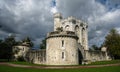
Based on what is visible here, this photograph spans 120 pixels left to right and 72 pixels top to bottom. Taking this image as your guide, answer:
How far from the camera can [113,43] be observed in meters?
58.1

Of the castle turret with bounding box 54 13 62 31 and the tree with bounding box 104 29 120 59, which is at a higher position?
the castle turret with bounding box 54 13 62 31

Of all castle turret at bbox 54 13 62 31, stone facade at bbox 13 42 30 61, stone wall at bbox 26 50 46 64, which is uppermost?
castle turret at bbox 54 13 62 31

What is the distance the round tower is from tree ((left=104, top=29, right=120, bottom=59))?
65.8ft

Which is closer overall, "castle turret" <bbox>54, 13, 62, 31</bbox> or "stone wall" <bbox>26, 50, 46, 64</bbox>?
"stone wall" <bbox>26, 50, 46, 64</bbox>

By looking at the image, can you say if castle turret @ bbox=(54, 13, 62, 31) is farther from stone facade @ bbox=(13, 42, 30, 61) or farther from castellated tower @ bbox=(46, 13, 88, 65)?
castellated tower @ bbox=(46, 13, 88, 65)

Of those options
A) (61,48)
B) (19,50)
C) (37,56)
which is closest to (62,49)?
(61,48)

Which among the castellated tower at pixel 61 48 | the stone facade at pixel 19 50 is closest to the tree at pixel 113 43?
the castellated tower at pixel 61 48

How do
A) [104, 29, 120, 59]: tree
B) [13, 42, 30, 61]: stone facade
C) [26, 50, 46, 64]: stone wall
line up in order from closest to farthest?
[26, 50, 46, 64]: stone wall, [104, 29, 120, 59]: tree, [13, 42, 30, 61]: stone facade

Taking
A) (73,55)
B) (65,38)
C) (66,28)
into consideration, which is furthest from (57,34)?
(66,28)

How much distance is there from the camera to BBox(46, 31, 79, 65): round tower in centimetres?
4048

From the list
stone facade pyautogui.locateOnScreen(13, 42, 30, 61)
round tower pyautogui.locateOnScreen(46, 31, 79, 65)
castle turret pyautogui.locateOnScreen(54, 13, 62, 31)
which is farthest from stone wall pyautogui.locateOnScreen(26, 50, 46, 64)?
castle turret pyautogui.locateOnScreen(54, 13, 62, 31)

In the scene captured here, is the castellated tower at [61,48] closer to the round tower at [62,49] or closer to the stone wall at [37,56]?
the round tower at [62,49]

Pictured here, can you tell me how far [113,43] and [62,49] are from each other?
76.9 ft

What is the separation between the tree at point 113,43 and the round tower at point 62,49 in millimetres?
20070
